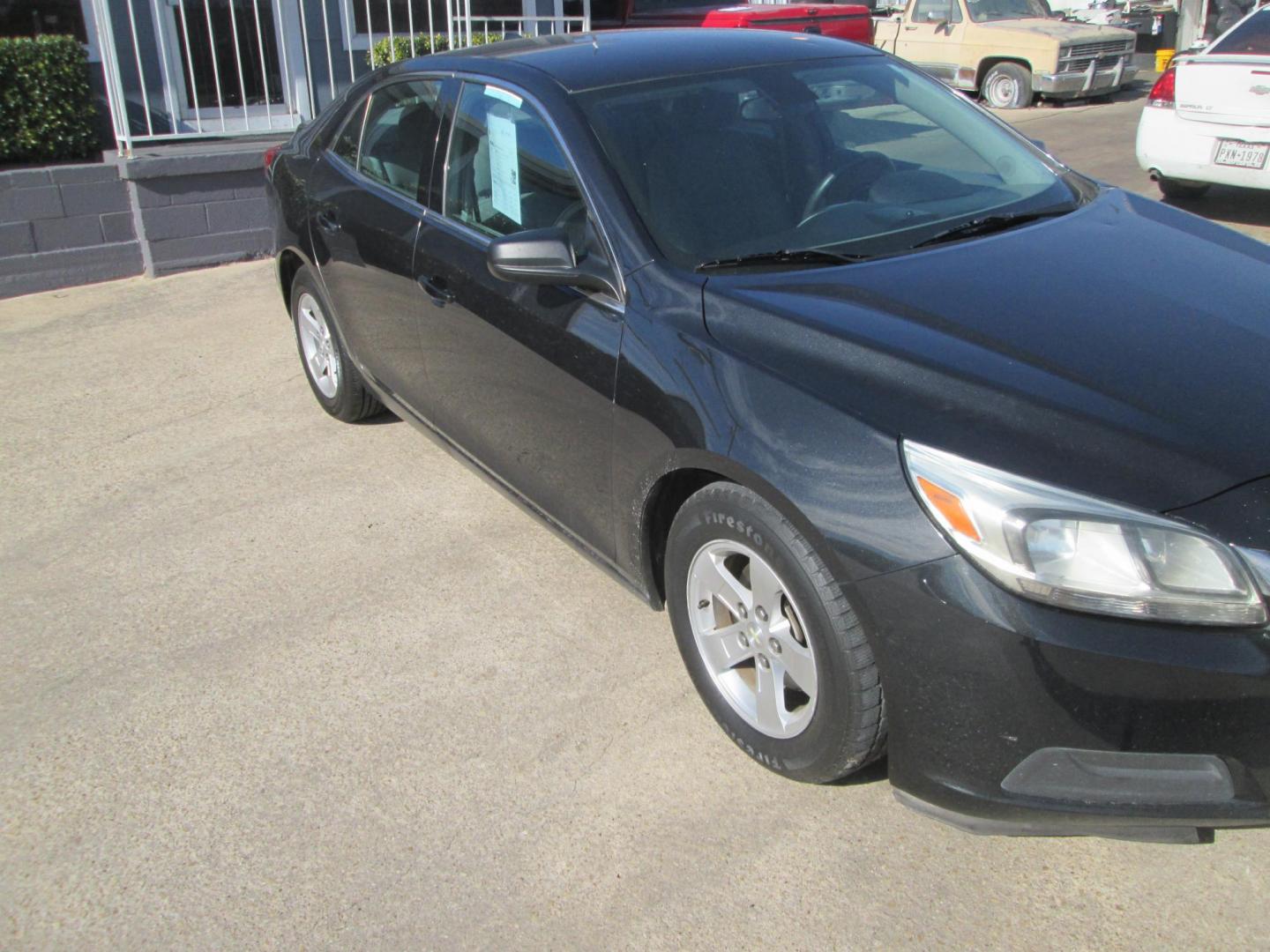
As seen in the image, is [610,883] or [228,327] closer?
[610,883]

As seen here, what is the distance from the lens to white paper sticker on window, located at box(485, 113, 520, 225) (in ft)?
11.7

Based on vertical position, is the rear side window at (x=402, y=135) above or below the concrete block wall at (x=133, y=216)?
above

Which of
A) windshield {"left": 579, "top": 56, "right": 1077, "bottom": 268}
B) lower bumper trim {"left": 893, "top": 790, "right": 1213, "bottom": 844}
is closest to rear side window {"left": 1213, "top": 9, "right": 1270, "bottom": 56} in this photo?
windshield {"left": 579, "top": 56, "right": 1077, "bottom": 268}

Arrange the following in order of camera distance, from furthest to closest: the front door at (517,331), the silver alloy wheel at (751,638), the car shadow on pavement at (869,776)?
1. the front door at (517,331)
2. the car shadow on pavement at (869,776)
3. the silver alloy wheel at (751,638)

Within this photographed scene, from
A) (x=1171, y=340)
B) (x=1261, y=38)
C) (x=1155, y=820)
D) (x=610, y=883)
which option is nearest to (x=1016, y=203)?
(x=1171, y=340)

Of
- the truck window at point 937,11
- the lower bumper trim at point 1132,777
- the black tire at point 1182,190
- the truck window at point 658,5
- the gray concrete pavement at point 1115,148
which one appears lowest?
the gray concrete pavement at point 1115,148

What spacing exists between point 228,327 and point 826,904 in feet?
17.9

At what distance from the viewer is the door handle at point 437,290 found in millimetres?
3764

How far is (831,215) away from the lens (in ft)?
11.0

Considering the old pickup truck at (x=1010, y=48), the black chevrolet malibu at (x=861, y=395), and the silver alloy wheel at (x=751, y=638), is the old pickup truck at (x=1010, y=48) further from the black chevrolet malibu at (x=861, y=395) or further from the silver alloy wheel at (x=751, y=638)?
the silver alloy wheel at (x=751, y=638)

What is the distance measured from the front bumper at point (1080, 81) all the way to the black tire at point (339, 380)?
1188 cm

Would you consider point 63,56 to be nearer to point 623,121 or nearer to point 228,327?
point 228,327

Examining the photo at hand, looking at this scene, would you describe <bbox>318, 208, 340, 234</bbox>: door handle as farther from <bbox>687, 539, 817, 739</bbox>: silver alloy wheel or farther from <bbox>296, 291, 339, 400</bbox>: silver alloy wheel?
<bbox>687, 539, 817, 739</bbox>: silver alloy wheel

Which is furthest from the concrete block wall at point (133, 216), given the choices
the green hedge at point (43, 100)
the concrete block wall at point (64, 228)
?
the green hedge at point (43, 100)
